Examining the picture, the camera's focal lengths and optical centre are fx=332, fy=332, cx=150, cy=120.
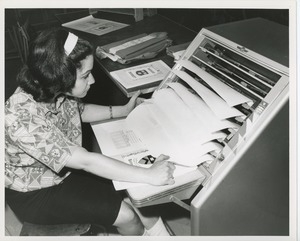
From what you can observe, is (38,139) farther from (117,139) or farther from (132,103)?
(132,103)

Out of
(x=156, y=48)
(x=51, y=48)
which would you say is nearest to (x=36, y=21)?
(x=156, y=48)

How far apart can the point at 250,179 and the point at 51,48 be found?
2.85 ft

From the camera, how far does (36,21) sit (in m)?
4.41

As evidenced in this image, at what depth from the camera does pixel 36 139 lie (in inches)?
47.0

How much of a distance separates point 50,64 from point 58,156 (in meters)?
0.36

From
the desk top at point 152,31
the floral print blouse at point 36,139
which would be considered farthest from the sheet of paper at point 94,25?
the floral print blouse at point 36,139

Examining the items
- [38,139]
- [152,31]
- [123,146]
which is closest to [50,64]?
[38,139]

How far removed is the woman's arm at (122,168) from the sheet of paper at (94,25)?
1.17 metres

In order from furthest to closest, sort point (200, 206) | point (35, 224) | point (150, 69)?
point (150, 69) < point (35, 224) < point (200, 206)

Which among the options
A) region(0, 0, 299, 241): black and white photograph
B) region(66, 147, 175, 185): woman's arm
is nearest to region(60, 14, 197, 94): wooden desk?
region(0, 0, 299, 241): black and white photograph

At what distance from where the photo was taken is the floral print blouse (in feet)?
Result: 3.92

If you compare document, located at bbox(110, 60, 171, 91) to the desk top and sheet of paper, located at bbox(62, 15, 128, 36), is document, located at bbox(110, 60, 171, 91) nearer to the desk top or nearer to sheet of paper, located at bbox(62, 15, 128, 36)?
the desk top

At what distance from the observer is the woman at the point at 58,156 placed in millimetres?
1196
